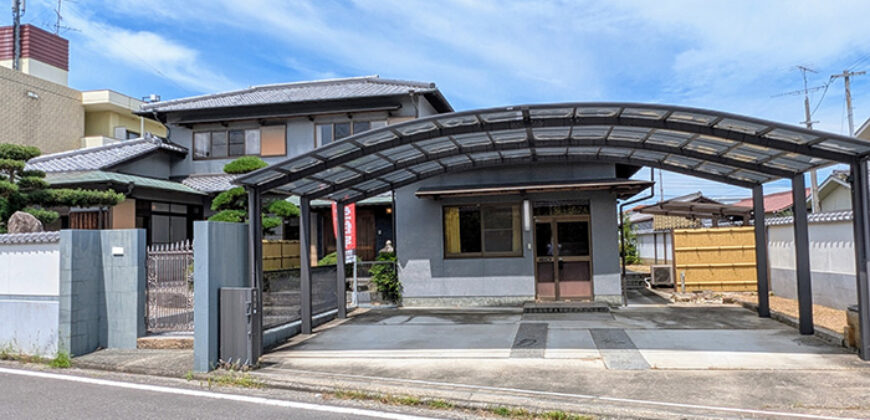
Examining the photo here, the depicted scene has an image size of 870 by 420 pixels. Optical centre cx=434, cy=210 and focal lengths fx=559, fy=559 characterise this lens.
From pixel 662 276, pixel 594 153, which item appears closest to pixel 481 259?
pixel 594 153

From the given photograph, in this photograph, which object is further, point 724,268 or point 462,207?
point 724,268

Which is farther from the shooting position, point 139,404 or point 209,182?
point 209,182

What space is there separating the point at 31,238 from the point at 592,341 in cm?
835

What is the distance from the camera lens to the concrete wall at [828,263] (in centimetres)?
994

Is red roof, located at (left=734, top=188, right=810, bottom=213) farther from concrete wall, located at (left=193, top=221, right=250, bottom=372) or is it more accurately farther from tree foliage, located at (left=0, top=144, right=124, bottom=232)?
tree foliage, located at (left=0, top=144, right=124, bottom=232)

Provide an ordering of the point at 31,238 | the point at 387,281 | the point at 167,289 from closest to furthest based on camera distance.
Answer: the point at 31,238
the point at 167,289
the point at 387,281

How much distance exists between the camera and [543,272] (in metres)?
12.4

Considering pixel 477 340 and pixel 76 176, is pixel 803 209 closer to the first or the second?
pixel 477 340

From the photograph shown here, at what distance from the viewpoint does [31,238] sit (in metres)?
8.16

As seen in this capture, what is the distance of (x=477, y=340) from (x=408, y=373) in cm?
215

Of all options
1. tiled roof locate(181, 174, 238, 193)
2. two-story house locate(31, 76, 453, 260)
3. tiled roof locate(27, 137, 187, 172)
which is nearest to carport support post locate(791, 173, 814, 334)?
two-story house locate(31, 76, 453, 260)

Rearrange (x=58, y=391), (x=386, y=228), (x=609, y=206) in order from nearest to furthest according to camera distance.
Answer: (x=58, y=391) → (x=609, y=206) → (x=386, y=228)

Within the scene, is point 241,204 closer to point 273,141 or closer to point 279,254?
point 279,254

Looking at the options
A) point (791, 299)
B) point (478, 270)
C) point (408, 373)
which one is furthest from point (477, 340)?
point (791, 299)
